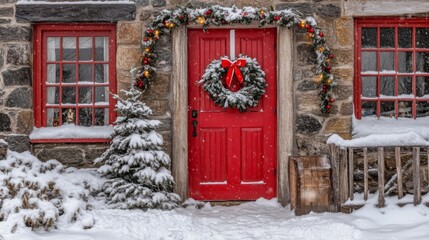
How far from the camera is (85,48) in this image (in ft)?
22.3

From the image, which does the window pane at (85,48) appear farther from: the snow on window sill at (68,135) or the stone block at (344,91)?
the stone block at (344,91)

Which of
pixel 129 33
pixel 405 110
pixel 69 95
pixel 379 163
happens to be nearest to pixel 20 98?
pixel 69 95

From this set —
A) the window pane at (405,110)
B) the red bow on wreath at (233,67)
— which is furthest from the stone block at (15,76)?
the window pane at (405,110)

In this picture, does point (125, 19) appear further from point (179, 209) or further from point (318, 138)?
point (318, 138)

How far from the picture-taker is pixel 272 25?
6.66 m

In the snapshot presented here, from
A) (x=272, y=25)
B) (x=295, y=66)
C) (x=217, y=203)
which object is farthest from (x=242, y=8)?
(x=217, y=203)

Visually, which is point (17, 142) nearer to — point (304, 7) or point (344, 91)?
point (304, 7)

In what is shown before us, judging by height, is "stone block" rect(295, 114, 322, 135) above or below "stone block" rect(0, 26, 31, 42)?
below

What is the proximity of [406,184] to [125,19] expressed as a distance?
419 cm

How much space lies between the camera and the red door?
6.74m

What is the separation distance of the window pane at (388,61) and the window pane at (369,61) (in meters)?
Result: 0.10

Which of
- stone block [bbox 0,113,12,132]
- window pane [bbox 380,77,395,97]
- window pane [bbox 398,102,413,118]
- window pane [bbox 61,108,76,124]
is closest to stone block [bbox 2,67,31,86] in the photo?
stone block [bbox 0,113,12,132]

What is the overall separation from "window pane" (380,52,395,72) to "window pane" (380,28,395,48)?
11 centimetres

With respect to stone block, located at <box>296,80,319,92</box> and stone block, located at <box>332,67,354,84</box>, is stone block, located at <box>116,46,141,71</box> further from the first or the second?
stone block, located at <box>332,67,354,84</box>
